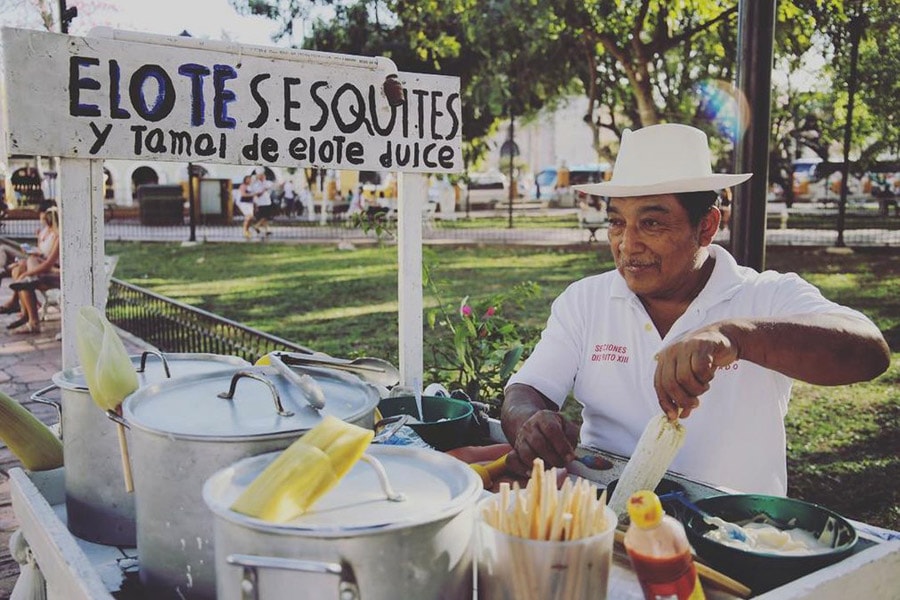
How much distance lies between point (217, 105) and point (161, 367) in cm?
97

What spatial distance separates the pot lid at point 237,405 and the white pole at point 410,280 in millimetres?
1317

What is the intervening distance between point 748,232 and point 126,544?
261 centimetres

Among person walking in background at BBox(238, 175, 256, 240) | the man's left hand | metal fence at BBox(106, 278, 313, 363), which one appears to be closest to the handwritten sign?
the man's left hand

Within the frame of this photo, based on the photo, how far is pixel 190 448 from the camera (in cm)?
146

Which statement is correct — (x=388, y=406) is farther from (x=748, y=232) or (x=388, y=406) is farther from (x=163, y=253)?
(x=163, y=253)

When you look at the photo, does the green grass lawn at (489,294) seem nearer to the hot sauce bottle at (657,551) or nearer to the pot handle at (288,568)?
the hot sauce bottle at (657,551)

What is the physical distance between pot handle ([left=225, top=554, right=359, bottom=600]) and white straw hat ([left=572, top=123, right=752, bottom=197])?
5.83ft

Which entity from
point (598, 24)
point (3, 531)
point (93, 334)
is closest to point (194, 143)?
point (93, 334)

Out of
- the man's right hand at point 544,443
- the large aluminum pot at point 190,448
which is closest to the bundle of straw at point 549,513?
the large aluminum pot at point 190,448

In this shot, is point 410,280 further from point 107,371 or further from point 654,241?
point 107,371

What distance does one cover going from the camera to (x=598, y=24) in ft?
41.9

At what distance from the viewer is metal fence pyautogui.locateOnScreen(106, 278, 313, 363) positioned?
5988 millimetres

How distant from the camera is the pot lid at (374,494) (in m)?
1.16

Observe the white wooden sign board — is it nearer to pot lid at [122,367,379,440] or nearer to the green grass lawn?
pot lid at [122,367,379,440]
